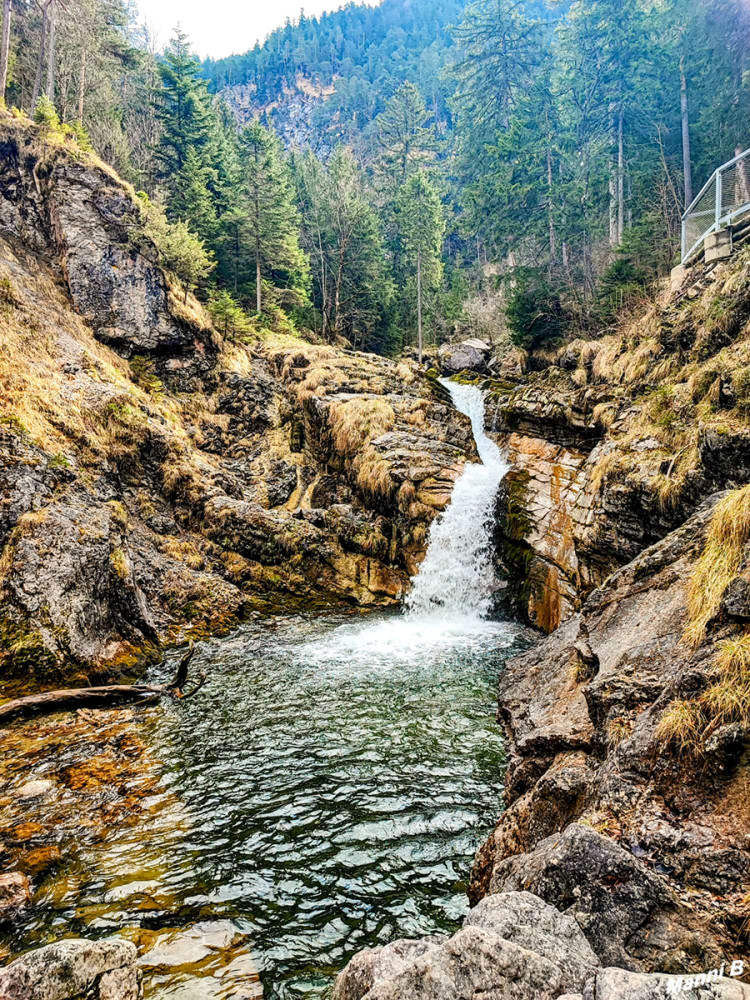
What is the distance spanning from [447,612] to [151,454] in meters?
10.7

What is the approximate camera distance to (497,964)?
2453 mm

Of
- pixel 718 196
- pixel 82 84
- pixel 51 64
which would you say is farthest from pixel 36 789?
pixel 82 84

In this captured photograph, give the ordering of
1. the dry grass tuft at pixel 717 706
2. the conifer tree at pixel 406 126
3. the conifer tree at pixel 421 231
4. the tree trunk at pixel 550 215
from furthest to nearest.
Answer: the conifer tree at pixel 406 126, the conifer tree at pixel 421 231, the tree trunk at pixel 550 215, the dry grass tuft at pixel 717 706

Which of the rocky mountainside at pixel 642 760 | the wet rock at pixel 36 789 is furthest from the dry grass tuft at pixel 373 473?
the wet rock at pixel 36 789

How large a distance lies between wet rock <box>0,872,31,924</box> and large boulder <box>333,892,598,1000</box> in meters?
3.56

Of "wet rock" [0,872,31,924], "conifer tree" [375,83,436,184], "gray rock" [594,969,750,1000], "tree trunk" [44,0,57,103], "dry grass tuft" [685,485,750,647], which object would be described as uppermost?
"conifer tree" [375,83,436,184]

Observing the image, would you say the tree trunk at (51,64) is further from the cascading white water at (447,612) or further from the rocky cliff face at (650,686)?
the rocky cliff face at (650,686)

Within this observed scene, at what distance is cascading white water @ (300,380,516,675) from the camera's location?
11742 millimetres

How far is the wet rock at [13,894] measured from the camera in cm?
448

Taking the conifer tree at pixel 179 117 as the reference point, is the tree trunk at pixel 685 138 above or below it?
below

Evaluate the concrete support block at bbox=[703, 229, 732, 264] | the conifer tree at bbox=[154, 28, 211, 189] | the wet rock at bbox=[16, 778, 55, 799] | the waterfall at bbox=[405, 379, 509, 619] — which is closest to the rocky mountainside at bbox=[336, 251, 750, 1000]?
the concrete support block at bbox=[703, 229, 732, 264]

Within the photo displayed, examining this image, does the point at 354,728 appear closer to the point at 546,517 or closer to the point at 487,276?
the point at 546,517

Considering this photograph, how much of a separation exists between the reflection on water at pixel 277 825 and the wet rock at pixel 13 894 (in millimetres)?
137

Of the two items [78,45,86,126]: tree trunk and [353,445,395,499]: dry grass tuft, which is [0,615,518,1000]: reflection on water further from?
[78,45,86,126]: tree trunk
